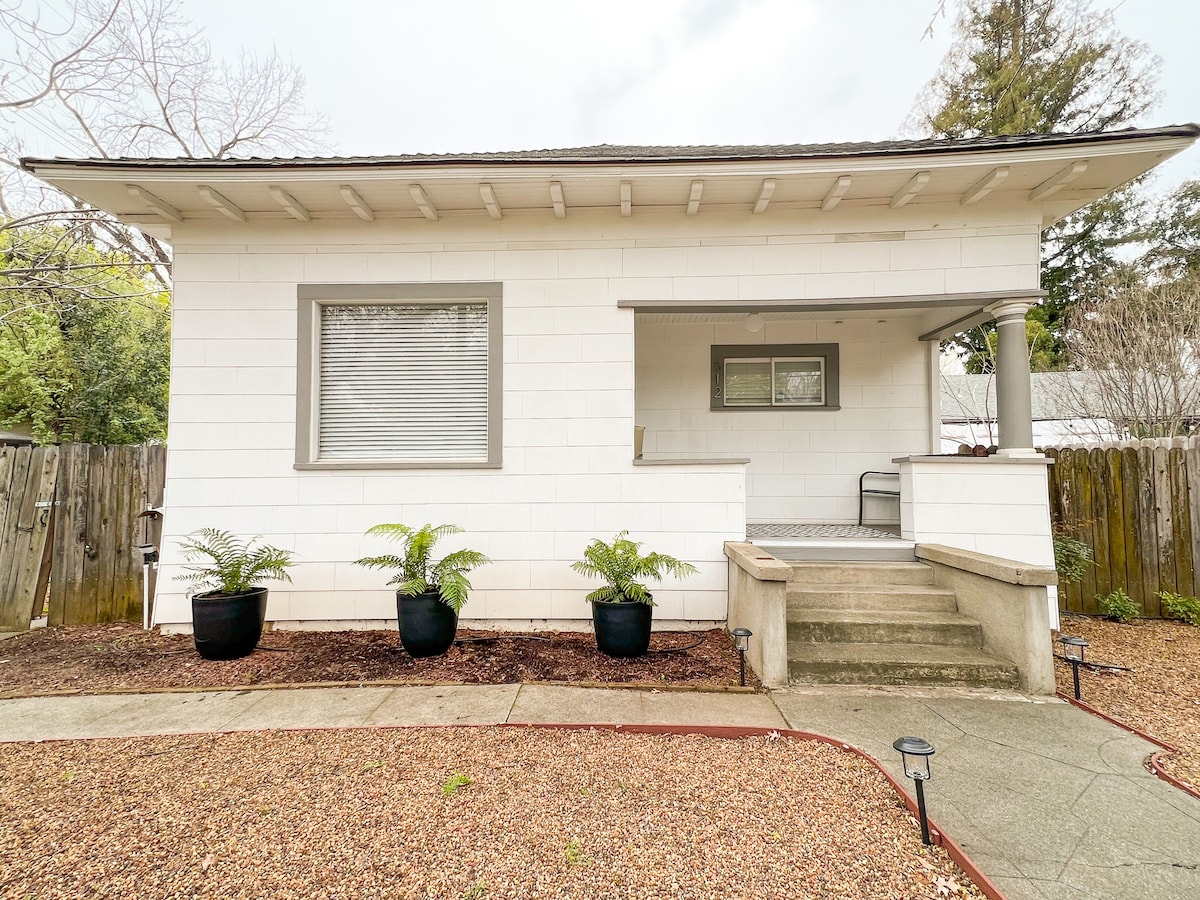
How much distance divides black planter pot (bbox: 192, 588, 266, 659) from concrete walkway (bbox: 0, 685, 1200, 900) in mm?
497

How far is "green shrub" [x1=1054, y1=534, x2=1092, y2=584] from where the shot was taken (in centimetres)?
443

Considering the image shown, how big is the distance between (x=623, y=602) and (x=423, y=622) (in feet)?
4.57

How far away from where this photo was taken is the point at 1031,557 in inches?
156

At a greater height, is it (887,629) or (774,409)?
(774,409)

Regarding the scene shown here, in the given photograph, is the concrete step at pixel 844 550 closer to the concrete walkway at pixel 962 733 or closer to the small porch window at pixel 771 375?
the concrete walkway at pixel 962 733

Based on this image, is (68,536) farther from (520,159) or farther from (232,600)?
(520,159)

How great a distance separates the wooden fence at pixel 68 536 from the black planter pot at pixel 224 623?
1.61 metres

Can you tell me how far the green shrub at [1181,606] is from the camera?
433cm

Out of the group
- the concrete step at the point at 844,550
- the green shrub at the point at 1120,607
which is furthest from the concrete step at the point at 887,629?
the green shrub at the point at 1120,607

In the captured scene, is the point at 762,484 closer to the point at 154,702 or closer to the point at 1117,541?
the point at 1117,541

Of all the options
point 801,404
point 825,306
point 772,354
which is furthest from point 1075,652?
point 772,354

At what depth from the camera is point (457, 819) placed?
1.88 m

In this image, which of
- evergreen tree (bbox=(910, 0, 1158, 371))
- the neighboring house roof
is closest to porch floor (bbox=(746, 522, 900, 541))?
the neighboring house roof

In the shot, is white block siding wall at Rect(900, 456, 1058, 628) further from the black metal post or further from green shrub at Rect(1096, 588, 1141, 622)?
the black metal post
